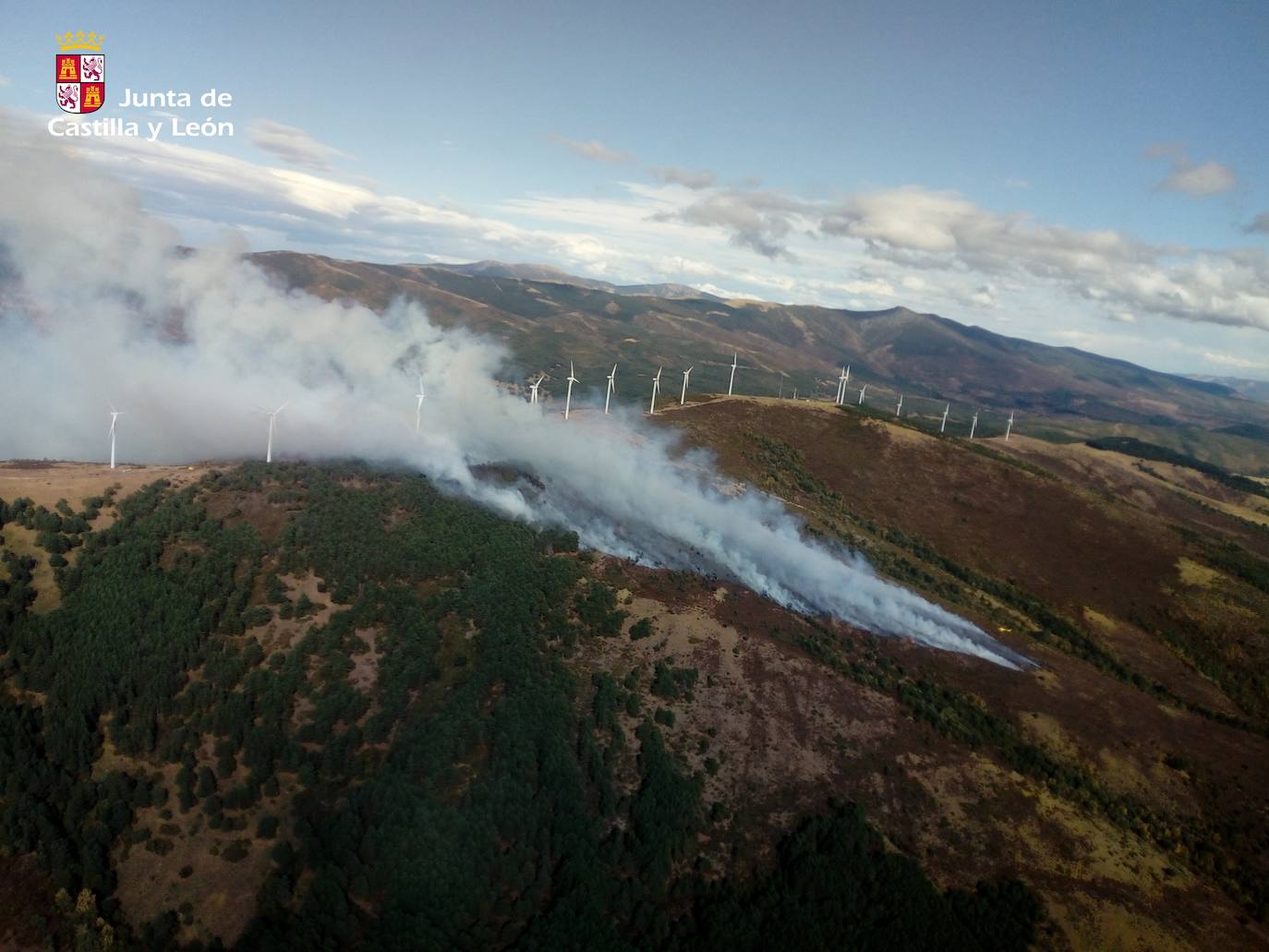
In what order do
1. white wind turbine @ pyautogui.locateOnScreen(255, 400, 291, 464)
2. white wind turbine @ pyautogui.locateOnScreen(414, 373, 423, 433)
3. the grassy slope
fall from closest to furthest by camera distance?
the grassy slope
white wind turbine @ pyautogui.locateOnScreen(255, 400, 291, 464)
white wind turbine @ pyautogui.locateOnScreen(414, 373, 423, 433)

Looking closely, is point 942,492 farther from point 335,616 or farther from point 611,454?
point 335,616

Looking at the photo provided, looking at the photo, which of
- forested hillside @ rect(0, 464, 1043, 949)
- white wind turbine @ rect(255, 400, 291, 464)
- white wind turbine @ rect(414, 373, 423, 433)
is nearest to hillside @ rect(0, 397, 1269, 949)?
A: forested hillside @ rect(0, 464, 1043, 949)

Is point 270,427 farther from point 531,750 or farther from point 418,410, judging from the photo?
point 531,750

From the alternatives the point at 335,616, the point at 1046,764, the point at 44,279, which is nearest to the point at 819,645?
the point at 1046,764

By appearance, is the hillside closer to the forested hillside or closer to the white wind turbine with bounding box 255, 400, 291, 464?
the forested hillside

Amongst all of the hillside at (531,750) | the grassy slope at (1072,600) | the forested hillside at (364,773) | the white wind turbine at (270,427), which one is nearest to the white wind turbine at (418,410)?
the white wind turbine at (270,427)

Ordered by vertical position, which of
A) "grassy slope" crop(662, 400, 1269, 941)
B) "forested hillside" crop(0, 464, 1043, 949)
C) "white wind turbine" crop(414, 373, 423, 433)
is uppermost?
"white wind turbine" crop(414, 373, 423, 433)

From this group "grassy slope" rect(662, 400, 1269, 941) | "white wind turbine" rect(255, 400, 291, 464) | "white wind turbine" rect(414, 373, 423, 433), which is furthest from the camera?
"white wind turbine" rect(414, 373, 423, 433)
